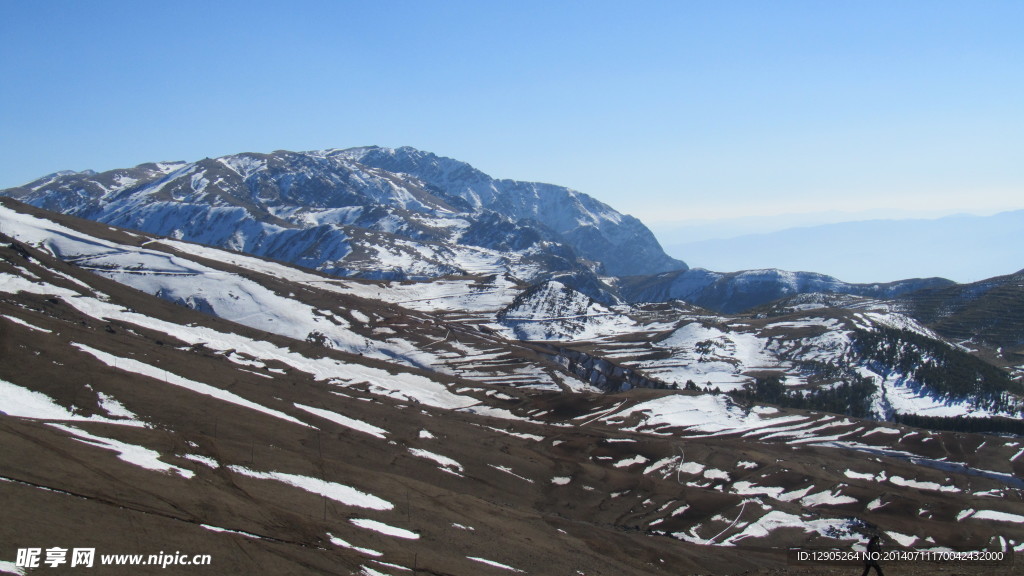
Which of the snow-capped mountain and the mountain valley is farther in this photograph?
the mountain valley

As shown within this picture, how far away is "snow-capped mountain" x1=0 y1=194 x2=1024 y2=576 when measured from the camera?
54.7 m

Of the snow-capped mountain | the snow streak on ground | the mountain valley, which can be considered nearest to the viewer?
the snow-capped mountain

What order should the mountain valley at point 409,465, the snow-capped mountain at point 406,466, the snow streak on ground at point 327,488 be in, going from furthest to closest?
the snow streak on ground at point 327,488 → the mountain valley at point 409,465 → the snow-capped mountain at point 406,466

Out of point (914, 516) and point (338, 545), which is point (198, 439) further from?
point (914, 516)

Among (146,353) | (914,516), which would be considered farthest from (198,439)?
(914,516)

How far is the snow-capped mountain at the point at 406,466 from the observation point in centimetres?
5472

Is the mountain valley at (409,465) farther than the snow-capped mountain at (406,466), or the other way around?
the mountain valley at (409,465)

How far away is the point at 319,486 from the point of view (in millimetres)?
72062

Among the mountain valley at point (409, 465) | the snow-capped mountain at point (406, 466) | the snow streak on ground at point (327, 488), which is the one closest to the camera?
the snow-capped mountain at point (406, 466)

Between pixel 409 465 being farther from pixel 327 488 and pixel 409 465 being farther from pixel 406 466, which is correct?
pixel 327 488

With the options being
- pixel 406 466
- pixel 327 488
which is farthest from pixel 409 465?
pixel 327 488

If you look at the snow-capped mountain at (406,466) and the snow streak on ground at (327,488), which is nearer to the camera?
the snow-capped mountain at (406,466)

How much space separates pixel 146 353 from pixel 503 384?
88578mm

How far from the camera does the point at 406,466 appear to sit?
91875 millimetres
